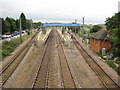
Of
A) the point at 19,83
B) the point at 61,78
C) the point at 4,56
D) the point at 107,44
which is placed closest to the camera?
the point at 19,83

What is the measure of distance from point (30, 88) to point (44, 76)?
302 centimetres

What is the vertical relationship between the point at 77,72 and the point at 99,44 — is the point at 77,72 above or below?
below

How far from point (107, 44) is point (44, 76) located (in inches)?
568

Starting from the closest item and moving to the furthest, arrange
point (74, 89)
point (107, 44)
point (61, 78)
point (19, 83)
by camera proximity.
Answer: point (74, 89) → point (19, 83) → point (61, 78) → point (107, 44)

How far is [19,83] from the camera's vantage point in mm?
13859

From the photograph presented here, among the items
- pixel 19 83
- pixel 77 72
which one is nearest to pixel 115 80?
pixel 77 72

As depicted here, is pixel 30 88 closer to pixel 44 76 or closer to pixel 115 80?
pixel 44 76

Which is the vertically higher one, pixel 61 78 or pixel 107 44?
pixel 107 44

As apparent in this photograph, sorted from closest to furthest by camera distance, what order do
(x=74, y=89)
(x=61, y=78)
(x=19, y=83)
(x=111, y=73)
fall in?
(x=74, y=89) → (x=19, y=83) → (x=61, y=78) → (x=111, y=73)

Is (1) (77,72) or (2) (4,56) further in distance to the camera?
(2) (4,56)

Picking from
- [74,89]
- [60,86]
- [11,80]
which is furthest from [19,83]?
[74,89]

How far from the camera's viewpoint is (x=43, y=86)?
13266 millimetres

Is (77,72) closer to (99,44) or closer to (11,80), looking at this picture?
(11,80)

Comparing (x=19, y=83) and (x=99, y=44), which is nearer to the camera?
(x=19, y=83)
